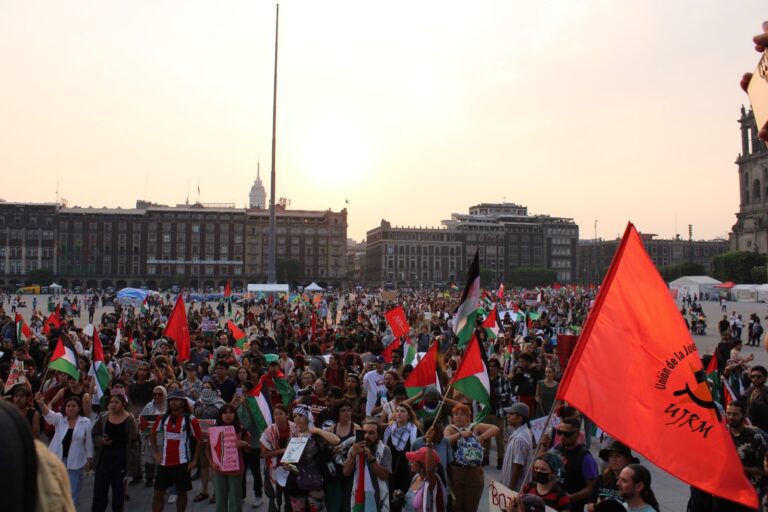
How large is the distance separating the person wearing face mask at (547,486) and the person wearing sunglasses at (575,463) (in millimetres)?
450

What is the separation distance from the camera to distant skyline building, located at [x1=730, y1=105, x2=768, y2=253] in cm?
8594

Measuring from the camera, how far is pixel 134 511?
647 centimetres

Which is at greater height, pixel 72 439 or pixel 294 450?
pixel 294 450

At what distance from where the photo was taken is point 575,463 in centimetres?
454

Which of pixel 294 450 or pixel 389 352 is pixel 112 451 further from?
pixel 389 352

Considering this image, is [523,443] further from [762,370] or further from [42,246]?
[42,246]

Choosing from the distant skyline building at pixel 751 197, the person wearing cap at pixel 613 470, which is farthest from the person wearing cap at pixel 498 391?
the distant skyline building at pixel 751 197

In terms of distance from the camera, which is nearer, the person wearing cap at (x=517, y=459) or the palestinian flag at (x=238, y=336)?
the person wearing cap at (x=517, y=459)

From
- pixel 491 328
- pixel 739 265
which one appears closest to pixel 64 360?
pixel 491 328

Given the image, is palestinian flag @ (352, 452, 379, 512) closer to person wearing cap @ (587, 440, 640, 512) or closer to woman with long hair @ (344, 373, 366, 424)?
person wearing cap @ (587, 440, 640, 512)

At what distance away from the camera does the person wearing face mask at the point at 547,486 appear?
3988 millimetres

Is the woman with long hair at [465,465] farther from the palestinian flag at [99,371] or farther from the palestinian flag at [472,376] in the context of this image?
the palestinian flag at [99,371]

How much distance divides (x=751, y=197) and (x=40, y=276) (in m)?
99.5

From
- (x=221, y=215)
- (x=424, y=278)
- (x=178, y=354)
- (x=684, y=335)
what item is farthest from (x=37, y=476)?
(x=424, y=278)
